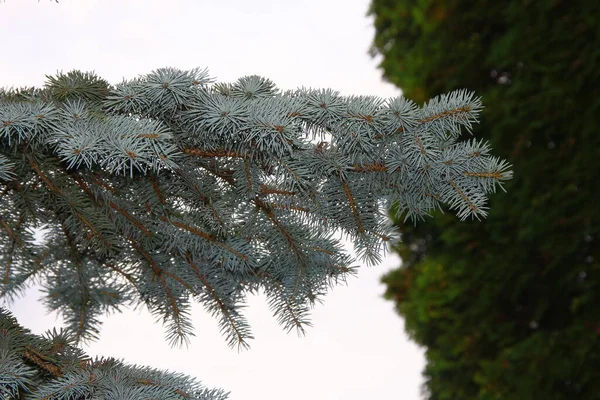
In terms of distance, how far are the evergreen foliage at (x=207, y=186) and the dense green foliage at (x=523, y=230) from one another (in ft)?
4.03

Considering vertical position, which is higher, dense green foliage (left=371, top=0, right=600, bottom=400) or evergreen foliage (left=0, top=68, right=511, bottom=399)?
dense green foliage (left=371, top=0, right=600, bottom=400)

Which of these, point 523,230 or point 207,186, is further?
point 523,230

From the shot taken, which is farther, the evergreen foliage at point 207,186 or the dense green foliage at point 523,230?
the dense green foliage at point 523,230

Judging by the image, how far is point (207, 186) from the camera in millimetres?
1120

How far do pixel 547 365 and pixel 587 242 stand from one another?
19.0 inches

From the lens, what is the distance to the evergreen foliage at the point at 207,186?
0.87 m

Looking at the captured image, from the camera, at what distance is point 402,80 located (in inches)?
111

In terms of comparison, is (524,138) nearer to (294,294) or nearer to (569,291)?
(569,291)

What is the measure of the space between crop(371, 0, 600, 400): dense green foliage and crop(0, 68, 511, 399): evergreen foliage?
1230mm

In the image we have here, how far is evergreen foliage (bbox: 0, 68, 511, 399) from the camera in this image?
867mm

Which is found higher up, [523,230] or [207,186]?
[523,230]

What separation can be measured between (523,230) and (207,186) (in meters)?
1.55

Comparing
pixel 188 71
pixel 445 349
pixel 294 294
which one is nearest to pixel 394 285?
pixel 445 349

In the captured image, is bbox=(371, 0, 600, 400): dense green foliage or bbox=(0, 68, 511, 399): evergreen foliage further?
bbox=(371, 0, 600, 400): dense green foliage
